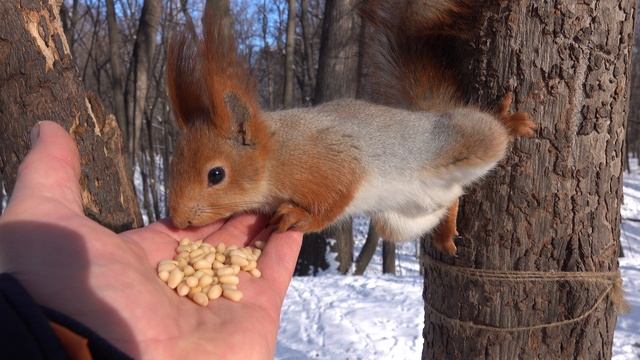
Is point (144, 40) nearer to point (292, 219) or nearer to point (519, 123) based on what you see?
point (292, 219)

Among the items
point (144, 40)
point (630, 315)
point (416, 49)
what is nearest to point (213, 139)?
point (416, 49)

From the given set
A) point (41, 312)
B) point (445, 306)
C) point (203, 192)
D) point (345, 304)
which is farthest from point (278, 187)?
point (345, 304)

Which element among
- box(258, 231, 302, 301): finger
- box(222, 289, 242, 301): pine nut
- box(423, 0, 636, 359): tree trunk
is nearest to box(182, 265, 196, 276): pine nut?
box(222, 289, 242, 301): pine nut

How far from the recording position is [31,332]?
821 millimetres

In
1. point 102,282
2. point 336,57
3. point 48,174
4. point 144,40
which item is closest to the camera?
point 102,282

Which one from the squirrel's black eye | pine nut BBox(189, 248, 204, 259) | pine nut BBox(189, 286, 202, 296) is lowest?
pine nut BBox(189, 286, 202, 296)

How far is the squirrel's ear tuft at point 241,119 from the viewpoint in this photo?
157 cm

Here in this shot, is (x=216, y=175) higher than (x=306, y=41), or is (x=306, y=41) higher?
(x=306, y=41)

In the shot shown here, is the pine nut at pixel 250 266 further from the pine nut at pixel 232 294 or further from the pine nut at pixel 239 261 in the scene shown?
the pine nut at pixel 232 294

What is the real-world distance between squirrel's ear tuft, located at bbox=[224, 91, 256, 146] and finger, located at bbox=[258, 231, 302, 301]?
0.30 metres

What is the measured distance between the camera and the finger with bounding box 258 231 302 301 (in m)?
1.64

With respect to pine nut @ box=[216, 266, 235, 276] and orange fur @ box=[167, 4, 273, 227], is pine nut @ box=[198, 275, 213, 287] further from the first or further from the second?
orange fur @ box=[167, 4, 273, 227]

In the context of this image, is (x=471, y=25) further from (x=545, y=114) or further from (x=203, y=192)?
(x=203, y=192)

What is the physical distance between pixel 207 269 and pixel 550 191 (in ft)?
3.19
